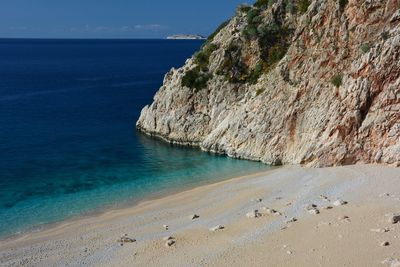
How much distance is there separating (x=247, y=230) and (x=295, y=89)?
19.1 m

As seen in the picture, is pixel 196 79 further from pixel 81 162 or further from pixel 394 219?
pixel 394 219

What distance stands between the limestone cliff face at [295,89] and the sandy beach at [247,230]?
424 centimetres

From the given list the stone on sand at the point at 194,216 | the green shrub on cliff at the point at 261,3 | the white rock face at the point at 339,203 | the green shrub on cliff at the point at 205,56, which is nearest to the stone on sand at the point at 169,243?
the stone on sand at the point at 194,216

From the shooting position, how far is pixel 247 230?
2647cm

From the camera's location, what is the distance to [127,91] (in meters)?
87.6

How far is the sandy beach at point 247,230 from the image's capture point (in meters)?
23.2

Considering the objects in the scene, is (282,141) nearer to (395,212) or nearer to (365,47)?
(365,47)

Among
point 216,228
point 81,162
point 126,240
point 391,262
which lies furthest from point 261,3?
point 391,262

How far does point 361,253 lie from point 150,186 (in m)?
18.6

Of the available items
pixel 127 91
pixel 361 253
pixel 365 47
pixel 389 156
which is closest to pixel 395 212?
pixel 361 253

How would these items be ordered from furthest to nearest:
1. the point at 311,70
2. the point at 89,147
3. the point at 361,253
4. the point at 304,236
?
the point at 89,147, the point at 311,70, the point at 304,236, the point at 361,253

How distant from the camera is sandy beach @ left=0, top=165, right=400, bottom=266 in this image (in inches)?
915

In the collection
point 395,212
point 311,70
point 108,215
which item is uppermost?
point 311,70

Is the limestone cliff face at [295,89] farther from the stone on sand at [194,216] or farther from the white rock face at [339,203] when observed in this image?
the stone on sand at [194,216]
